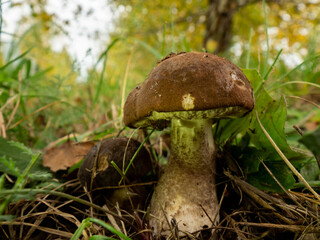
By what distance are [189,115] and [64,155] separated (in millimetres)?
894

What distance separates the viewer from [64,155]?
1.39 m

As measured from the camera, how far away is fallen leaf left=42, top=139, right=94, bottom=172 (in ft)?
4.35

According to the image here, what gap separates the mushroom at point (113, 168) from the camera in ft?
3.68

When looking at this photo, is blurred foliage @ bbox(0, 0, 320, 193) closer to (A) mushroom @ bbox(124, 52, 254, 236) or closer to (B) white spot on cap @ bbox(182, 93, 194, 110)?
(A) mushroom @ bbox(124, 52, 254, 236)

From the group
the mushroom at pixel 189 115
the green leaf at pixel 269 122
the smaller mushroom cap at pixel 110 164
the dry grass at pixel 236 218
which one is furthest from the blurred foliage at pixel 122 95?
the smaller mushroom cap at pixel 110 164

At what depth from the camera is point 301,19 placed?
645 cm

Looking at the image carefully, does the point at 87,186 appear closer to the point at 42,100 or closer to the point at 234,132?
the point at 234,132

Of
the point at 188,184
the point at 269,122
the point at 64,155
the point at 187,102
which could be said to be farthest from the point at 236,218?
the point at 64,155

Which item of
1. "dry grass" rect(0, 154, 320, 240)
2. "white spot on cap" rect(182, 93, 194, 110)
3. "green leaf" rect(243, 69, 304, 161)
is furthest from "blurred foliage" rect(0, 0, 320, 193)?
"white spot on cap" rect(182, 93, 194, 110)

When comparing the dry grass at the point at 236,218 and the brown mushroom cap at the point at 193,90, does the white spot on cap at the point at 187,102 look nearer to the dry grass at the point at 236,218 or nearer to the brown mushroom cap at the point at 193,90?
the brown mushroom cap at the point at 193,90

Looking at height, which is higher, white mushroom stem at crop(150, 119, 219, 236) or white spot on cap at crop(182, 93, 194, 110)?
white spot on cap at crop(182, 93, 194, 110)

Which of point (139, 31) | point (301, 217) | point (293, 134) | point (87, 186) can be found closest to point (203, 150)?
point (301, 217)

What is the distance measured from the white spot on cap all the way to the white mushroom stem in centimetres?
30

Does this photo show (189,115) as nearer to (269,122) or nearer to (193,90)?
(193,90)
